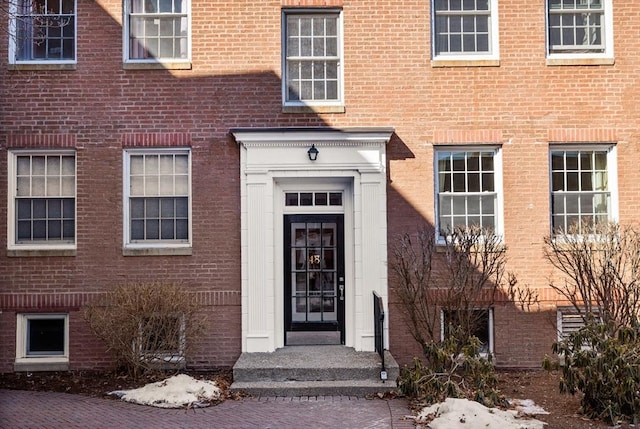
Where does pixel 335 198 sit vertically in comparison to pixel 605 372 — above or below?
above

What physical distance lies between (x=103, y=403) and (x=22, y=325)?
3133 mm

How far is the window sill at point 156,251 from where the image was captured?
1100 cm

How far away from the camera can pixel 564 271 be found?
1056 cm

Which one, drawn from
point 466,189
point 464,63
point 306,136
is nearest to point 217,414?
point 306,136

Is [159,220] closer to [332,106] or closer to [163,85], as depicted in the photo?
[163,85]

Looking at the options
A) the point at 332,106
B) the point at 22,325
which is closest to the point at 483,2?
the point at 332,106

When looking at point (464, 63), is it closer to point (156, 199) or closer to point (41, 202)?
point (156, 199)

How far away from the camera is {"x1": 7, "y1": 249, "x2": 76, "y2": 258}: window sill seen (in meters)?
11.0

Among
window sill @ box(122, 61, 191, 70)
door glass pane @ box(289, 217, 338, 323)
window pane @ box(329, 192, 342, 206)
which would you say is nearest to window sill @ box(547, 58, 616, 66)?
window pane @ box(329, 192, 342, 206)

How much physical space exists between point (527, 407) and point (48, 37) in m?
9.65

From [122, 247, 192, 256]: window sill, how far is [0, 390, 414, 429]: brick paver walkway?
261cm

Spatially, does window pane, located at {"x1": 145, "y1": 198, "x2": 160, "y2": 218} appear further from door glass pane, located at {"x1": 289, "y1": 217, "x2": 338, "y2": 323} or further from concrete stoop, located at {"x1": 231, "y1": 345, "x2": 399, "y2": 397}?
concrete stoop, located at {"x1": 231, "y1": 345, "x2": 399, "y2": 397}

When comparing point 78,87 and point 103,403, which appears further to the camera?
point 78,87

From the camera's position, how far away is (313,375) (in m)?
9.59
